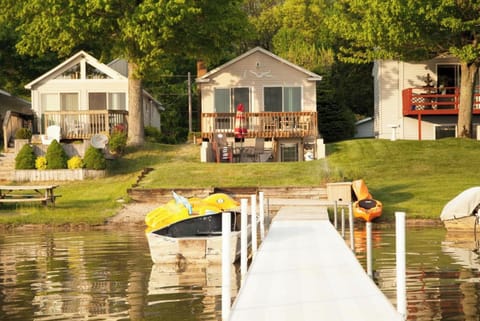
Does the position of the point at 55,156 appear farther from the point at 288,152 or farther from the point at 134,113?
the point at 288,152

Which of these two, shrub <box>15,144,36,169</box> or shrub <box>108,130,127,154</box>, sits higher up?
shrub <box>108,130,127,154</box>

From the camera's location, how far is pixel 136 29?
5012cm

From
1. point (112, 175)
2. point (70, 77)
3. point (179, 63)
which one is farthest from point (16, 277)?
point (179, 63)

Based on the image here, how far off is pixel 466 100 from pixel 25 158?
23327mm

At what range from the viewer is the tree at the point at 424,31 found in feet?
167

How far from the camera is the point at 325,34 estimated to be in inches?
3880

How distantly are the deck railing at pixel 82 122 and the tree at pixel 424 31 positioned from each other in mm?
13613

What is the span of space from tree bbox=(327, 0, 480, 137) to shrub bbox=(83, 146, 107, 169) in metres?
15.4

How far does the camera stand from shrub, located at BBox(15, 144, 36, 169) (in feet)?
158

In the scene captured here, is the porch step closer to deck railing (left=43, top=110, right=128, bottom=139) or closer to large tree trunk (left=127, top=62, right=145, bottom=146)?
deck railing (left=43, top=110, right=128, bottom=139)

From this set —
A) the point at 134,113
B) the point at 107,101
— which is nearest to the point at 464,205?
the point at 134,113

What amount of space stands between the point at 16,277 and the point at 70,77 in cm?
3808

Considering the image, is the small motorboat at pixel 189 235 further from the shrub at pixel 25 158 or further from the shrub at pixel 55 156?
the shrub at pixel 25 158

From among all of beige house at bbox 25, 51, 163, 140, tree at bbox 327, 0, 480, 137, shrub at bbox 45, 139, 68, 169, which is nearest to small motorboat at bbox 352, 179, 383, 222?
tree at bbox 327, 0, 480, 137
